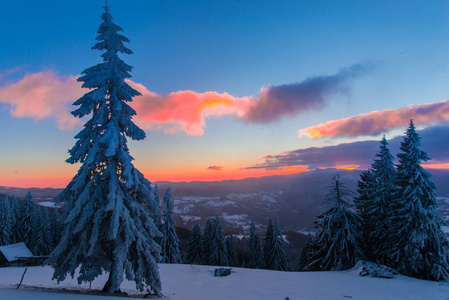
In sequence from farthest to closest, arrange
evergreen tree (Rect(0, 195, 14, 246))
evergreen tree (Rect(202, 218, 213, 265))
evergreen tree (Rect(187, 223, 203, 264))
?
evergreen tree (Rect(187, 223, 203, 264)) → evergreen tree (Rect(202, 218, 213, 265)) → evergreen tree (Rect(0, 195, 14, 246))

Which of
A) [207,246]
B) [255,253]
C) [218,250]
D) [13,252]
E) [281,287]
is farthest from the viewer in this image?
[255,253]

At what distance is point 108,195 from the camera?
32.2 ft

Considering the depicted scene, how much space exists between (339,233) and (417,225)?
617 cm

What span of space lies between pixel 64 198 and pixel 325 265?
80.1 feet

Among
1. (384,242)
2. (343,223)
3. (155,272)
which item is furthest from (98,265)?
(384,242)

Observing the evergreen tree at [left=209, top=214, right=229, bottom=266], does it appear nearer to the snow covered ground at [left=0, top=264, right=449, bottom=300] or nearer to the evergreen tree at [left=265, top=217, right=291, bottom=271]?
the evergreen tree at [left=265, top=217, right=291, bottom=271]

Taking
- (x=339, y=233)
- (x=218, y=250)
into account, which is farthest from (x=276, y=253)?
(x=339, y=233)

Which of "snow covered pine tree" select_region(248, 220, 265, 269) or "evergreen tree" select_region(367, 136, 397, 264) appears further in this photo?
"snow covered pine tree" select_region(248, 220, 265, 269)

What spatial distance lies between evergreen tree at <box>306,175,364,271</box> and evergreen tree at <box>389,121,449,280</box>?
3073mm

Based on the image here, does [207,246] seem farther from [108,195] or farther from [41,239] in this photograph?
[108,195]

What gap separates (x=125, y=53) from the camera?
11734 millimetres

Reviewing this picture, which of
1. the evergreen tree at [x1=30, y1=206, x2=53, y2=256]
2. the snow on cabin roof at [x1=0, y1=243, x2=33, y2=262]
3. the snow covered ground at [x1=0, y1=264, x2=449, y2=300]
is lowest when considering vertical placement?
the evergreen tree at [x1=30, y1=206, x2=53, y2=256]

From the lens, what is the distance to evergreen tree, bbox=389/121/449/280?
18.9 m

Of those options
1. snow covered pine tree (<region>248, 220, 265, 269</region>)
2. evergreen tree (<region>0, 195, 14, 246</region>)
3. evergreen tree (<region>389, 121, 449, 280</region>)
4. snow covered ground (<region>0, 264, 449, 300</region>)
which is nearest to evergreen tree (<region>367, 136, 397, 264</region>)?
evergreen tree (<region>389, 121, 449, 280</region>)
